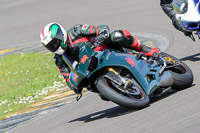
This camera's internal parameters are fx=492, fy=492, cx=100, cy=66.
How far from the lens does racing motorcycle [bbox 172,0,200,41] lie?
8391 mm

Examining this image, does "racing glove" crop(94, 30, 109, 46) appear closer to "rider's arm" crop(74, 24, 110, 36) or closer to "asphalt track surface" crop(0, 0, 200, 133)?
"rider's arm" crop(74, 24, 110, 36)

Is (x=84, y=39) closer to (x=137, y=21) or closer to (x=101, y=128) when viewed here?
(x=101, y=128)

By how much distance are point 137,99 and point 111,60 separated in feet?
2.06

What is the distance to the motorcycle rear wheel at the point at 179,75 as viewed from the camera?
706 centimetres

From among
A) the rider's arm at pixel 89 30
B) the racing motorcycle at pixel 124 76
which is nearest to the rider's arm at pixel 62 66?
the racing motorcycle at pixel 124 76

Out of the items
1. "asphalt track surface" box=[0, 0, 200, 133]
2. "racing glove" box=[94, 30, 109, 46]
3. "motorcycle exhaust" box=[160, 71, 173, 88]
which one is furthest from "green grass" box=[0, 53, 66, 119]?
"motorcycle exhaust" box=[160, 71, 173, 88]

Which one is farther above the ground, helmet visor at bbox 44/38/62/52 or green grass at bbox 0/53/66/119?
helmet visor at bbox 44/38/62/52

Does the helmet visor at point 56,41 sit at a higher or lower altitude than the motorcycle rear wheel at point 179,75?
higher

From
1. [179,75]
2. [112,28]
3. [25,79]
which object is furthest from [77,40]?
[112,28]

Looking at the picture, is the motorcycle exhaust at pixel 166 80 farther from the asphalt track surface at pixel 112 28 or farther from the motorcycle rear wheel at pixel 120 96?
the motorcycle rear wheel at pixel 120 96

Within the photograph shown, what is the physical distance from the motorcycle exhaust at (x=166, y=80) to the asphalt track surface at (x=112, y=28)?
20 centimetres

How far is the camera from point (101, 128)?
629cm

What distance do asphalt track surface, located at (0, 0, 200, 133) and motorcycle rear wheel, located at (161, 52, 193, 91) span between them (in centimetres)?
10

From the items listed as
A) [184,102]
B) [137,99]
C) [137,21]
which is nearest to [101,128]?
[137,99]
